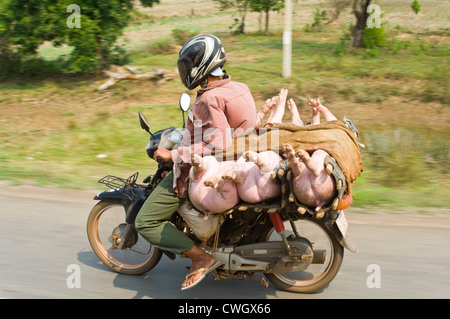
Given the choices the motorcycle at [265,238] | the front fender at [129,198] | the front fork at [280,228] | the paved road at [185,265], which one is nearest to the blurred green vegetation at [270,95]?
the paved road at [185,265]

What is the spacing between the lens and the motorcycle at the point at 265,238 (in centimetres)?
394

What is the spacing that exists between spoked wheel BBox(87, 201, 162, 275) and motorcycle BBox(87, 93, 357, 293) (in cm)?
4

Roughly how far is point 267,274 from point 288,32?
9.03 metres

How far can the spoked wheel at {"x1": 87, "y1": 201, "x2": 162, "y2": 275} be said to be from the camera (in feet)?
15.0

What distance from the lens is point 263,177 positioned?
362 cm

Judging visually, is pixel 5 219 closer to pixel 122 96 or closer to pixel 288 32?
pixel 122 96

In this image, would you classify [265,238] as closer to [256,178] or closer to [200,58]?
[256,178]

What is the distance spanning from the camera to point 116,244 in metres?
4.59

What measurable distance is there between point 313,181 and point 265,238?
918 millimetres

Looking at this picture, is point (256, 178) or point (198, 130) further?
point (198, 130)

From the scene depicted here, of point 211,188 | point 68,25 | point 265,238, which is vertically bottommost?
point 265,238

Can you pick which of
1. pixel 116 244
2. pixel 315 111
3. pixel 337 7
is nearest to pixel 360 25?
pixel 337 7

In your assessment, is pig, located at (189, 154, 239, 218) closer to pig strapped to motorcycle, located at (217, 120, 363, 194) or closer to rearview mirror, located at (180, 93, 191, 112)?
pig strapped to motorcycle, located at (217, 120, 363, 194)
